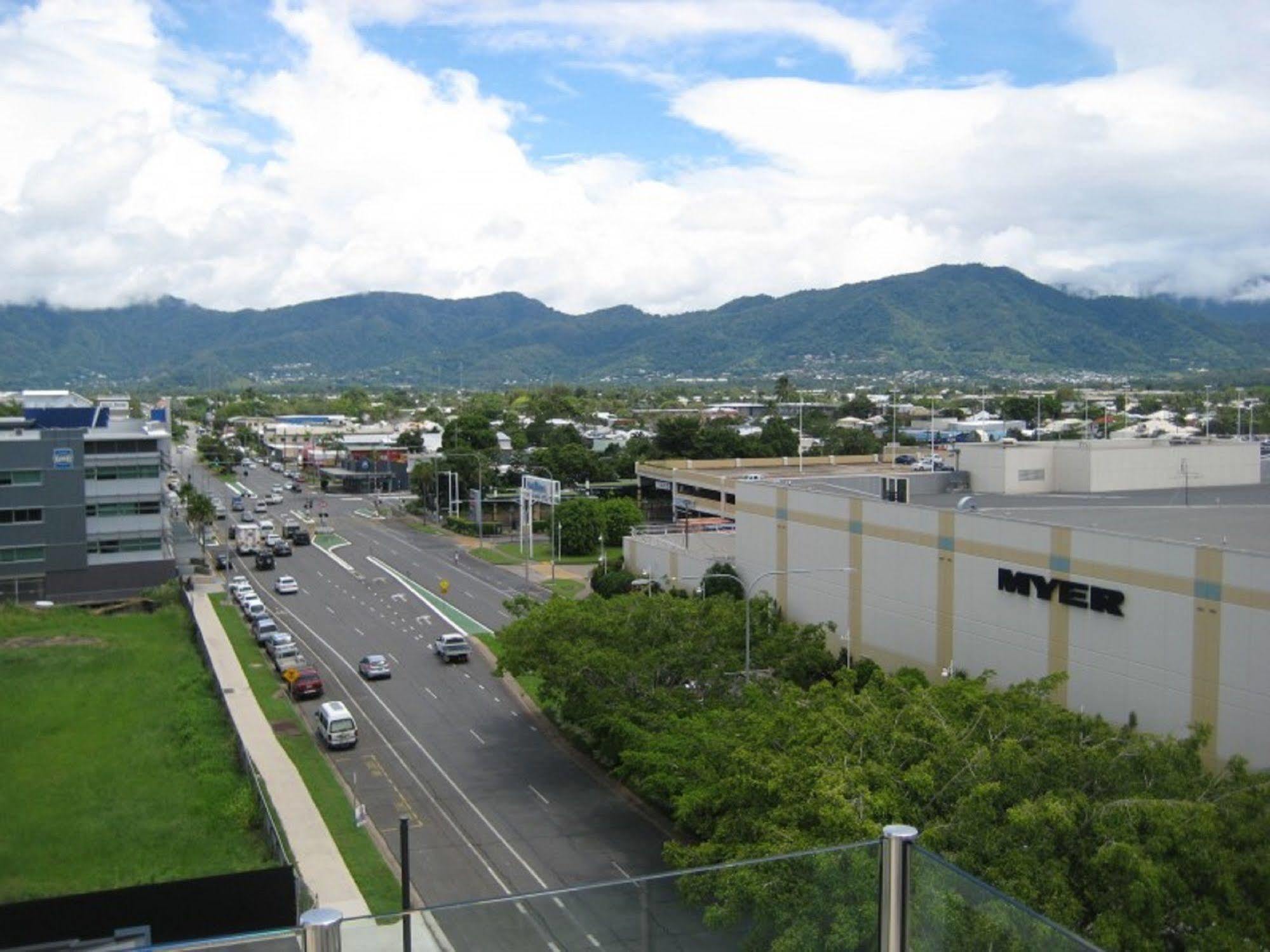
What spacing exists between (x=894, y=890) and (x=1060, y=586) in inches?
939

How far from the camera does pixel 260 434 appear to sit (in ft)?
586

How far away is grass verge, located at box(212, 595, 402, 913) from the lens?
955 inches

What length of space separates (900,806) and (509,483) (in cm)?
8133

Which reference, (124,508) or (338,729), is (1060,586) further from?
(124,508)

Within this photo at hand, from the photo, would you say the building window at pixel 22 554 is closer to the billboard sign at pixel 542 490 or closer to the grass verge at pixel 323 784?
the grass verge at pixel 323 784

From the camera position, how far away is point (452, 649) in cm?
4559

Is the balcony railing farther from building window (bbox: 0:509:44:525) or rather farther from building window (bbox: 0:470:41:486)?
building window (bbox: 0:509:44:525)

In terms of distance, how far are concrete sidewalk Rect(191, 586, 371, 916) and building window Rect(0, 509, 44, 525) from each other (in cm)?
1924

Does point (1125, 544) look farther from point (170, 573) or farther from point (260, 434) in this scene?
point (260, 434)

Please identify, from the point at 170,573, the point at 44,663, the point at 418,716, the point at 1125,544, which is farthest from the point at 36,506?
the point at 1125,544

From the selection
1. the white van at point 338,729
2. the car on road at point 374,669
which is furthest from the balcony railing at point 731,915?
the car on road at point 374,669

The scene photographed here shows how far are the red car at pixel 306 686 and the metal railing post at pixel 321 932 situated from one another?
120 ft

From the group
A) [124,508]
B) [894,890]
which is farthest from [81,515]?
[894,890]

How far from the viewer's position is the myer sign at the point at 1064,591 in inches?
1046
